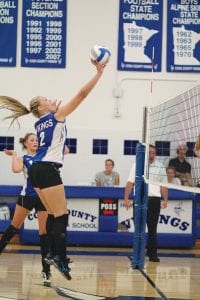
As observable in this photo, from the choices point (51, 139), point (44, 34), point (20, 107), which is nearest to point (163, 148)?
point (44, 34)

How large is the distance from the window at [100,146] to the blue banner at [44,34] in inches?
70.1

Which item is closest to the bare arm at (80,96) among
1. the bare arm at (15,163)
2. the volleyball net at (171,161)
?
the bare arm at (15,163)

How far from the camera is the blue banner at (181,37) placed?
1351 centimetres

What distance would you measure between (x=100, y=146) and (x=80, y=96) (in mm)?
7204

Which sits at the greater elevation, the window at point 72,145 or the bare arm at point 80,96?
the bare arm at point 80,96

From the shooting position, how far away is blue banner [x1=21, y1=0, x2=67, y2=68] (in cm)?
1338

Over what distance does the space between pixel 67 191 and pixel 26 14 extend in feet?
13.9

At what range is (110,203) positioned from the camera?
452 inches

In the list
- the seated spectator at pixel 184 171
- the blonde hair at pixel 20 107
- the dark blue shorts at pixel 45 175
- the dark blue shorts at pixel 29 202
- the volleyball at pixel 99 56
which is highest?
the volleyball at pixel 99 56

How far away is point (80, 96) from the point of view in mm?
6133

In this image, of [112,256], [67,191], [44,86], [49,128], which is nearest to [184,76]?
[44,86]

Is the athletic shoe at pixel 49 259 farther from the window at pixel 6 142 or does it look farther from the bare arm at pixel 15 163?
the window at pixel 6 142

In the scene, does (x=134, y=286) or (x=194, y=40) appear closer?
(x=134, y=286)

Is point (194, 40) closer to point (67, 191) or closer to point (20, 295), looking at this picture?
point (67, 191)
